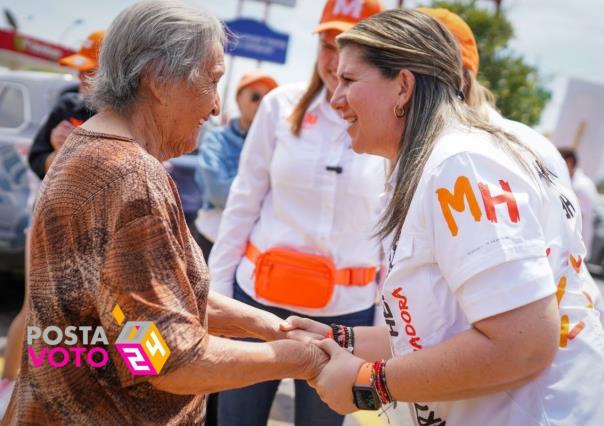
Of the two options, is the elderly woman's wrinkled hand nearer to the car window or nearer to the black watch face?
the black watch face

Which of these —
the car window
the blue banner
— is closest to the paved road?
the car window

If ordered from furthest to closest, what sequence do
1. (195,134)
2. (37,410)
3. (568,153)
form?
1. (568,153)
2. (195,134)
3. (37,410)

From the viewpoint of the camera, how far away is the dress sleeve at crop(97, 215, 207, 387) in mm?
1349

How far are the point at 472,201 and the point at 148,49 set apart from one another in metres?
0.84

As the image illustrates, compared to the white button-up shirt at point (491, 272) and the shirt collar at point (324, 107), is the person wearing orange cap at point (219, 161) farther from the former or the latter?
the white button-up shirt at point (491, 272)

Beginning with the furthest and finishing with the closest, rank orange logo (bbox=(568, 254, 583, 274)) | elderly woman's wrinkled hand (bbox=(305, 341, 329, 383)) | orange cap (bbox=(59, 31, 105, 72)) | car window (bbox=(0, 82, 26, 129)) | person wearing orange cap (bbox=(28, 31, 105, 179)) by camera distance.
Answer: car window (bbox=(0, 82, 26, 129)), orange cap (bbox=(59, 31, 105, 72)), person wearing orange cap (bbox=(28, 31, 105, 179)), elderly woman's wrinkled hand (bbox=(305, 341, 329, 383)), orange logo (bbox=(568, 254, 583, 274))

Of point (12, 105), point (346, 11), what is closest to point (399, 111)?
point (346, 11)

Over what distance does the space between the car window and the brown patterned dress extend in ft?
14.9

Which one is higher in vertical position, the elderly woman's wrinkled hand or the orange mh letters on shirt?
the orange mh letters on shirt

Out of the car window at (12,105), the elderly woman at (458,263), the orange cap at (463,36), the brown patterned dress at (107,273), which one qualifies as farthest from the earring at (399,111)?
the car window at (12,105)

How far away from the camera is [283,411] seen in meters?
4.38

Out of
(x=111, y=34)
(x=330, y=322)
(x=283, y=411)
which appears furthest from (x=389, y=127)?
(x=283, y=411)

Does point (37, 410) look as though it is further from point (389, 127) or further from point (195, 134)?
point (389, 127)

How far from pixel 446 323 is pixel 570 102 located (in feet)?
42.7
